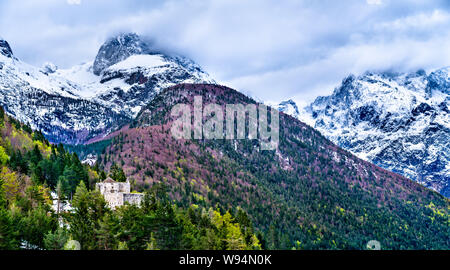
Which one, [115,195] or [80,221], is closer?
[80,221]

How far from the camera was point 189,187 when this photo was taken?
194 m

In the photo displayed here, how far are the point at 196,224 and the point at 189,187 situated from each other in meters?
97.3

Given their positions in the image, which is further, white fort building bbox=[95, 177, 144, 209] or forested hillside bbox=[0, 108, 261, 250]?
white fort building bbox=[95, 177, 144, 209]

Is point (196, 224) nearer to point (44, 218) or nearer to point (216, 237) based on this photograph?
point (216, 237)

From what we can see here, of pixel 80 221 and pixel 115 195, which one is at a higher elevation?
pixel 115 195

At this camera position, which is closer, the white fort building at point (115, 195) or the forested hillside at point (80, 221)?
the forested hillside at point (80, 221)
